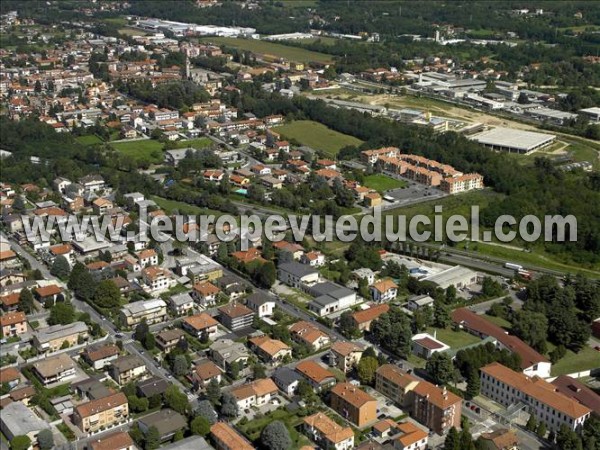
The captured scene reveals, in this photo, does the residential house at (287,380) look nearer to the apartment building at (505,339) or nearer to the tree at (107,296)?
the apartment building at (505,339)

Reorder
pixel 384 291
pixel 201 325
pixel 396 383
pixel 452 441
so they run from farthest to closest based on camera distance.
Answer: pixel 384 291
pixel 201 325
pixel 396 383
pixel 452 441

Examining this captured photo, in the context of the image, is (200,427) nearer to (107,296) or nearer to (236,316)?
(236,316)

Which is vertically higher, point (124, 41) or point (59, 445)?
point (124, 41)

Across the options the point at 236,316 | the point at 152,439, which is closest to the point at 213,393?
the point at 152,439

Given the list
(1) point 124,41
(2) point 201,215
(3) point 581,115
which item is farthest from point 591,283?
(1) point 124,41

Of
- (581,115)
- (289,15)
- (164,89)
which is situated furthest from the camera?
(289,15)

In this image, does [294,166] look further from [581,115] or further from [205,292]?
[581,115]

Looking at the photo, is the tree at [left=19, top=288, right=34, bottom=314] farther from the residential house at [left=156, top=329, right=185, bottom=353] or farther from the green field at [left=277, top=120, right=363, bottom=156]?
the green field at [left=277, top=120, right=363, bottom=156]

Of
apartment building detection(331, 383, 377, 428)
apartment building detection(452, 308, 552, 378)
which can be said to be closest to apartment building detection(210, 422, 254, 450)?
apartment building detection(331, 383, 377, 428)
